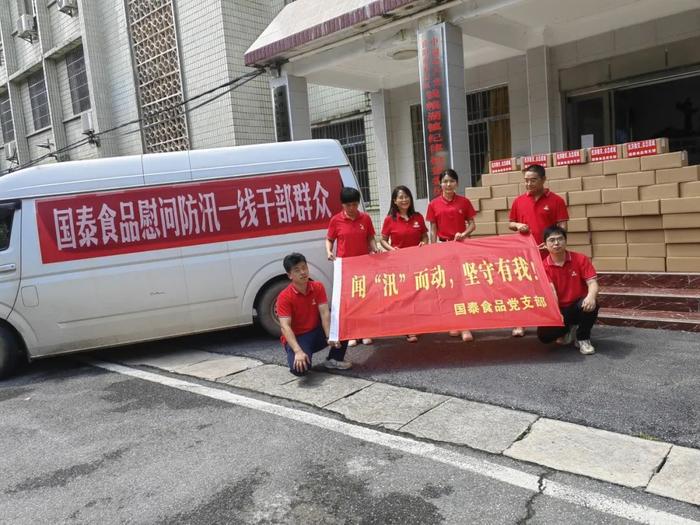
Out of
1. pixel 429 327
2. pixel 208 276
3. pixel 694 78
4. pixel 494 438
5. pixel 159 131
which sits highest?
pixel 159 131

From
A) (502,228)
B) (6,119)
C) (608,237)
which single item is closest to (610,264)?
(608,237)

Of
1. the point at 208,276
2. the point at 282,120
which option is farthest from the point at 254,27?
the point at 208,276

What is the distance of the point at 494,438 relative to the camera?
326 centimetres

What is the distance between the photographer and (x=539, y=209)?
4973 mm

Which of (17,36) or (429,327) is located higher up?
(17,36)

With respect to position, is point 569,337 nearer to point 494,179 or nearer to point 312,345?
point 312,345

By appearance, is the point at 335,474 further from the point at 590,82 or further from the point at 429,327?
the point at 590,82

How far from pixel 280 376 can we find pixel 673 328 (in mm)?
3646

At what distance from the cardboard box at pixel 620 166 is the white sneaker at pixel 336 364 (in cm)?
342

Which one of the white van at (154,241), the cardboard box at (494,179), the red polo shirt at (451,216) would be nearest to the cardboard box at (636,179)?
the cardboard box at (494,179)

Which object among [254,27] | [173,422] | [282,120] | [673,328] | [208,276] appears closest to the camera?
[173,422]

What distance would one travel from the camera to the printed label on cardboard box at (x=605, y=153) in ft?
18.6

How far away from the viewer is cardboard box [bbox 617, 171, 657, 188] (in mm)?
5410

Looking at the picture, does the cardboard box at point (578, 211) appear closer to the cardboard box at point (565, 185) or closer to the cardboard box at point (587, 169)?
the cardboard box at point (565, 185)
